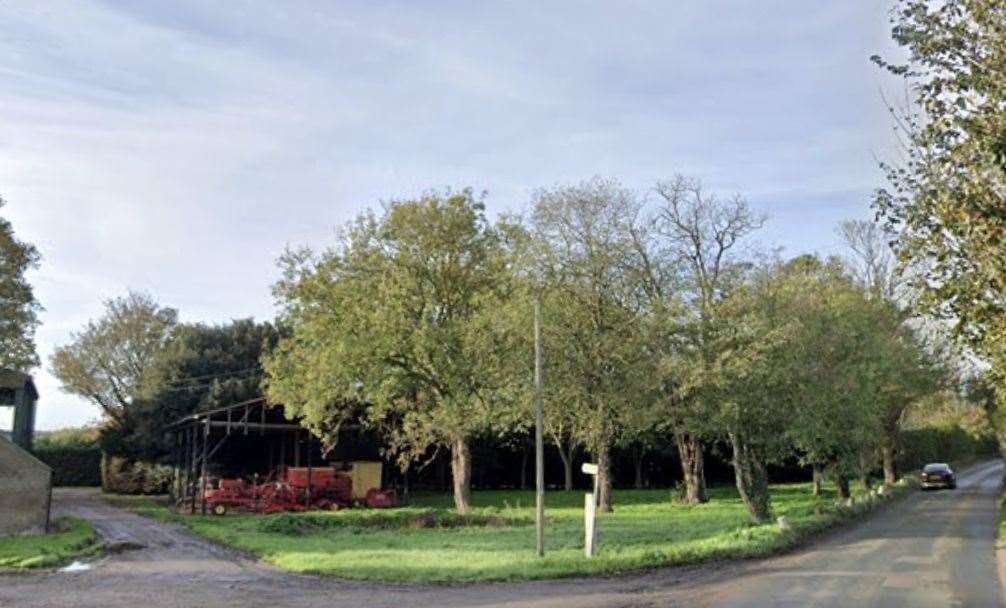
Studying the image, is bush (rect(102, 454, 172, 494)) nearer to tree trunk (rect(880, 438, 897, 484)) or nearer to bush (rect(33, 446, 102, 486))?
bush (rect(33, 446, 102, 486))

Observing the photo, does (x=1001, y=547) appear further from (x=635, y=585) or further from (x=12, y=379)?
(x=12, y=379)

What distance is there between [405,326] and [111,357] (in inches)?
1494

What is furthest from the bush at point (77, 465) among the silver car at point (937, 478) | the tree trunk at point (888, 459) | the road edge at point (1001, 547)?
the road edge at point (1001, 547)

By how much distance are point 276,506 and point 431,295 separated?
1079cm

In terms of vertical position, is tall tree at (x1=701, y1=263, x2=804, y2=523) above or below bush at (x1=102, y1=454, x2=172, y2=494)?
above

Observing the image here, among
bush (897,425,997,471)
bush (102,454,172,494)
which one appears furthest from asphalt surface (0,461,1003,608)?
bush (897,425,997,471)

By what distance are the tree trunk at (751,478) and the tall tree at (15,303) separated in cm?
3361

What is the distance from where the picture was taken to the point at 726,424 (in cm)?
2284

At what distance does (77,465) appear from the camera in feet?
193

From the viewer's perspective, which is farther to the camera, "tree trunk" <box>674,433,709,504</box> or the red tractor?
"tree trunk" <box>674,433,709,504</box>

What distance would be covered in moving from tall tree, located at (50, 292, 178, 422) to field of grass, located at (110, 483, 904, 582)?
2651 centimetres

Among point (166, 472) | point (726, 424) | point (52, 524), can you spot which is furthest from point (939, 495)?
point (166, 472)

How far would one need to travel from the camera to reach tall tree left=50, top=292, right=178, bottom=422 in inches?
2388

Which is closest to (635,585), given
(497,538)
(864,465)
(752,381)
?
(497,538)
